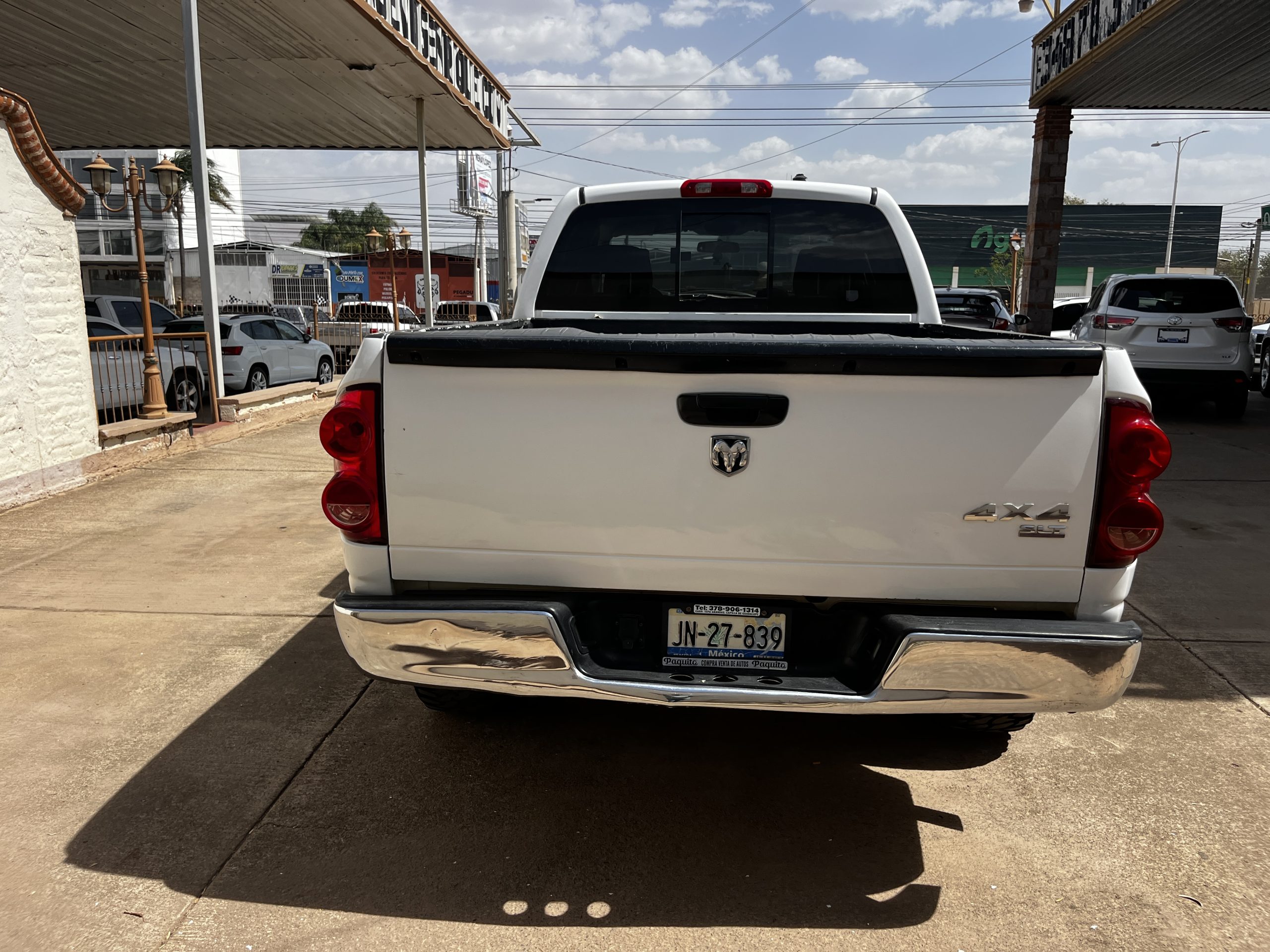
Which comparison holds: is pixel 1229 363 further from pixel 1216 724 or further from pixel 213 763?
pixel 213 763

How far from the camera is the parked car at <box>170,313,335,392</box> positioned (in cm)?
1571

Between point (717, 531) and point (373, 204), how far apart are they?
374 ft

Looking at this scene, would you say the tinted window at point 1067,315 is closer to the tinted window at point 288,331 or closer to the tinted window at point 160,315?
the tinted window at point 288,331

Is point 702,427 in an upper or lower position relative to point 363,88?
lower

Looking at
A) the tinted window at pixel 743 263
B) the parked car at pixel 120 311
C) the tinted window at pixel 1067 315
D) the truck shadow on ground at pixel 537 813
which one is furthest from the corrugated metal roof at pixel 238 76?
the tinted window at pixel 1067 315

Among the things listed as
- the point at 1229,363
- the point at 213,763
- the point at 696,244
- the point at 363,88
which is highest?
the point at 363,88

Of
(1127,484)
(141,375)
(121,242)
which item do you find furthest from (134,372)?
(121,242)

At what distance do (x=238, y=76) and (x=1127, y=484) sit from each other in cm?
1595

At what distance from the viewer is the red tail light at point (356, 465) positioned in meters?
2.83

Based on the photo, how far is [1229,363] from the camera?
40.8 feet

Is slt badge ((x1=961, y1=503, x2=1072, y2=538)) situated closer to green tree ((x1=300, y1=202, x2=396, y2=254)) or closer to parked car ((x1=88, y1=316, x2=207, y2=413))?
parked car ((x1=88, y1=316, x2=207, y2=413))

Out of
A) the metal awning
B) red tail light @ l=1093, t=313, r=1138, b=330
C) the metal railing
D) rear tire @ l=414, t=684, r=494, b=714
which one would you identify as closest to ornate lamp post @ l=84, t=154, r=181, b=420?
the metal railing

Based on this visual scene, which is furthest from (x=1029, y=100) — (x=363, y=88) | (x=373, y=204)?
(x=373, y=204)

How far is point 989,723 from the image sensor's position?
3646mm
